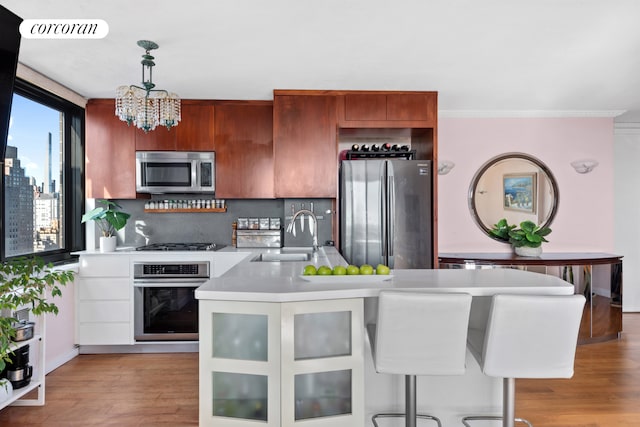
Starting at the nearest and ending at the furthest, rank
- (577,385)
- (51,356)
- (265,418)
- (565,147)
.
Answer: (265,418), (577,385), (51,356), (565,147)

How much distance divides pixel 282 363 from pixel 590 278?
3.70 meters

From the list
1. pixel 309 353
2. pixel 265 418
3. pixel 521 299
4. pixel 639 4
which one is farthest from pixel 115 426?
pixel 639 4

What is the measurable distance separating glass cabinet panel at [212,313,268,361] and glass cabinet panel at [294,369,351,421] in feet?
0.74

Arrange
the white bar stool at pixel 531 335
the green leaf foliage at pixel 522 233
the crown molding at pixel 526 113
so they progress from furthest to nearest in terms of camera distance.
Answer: the crown molding at pixel 526 113, the green leaf foliage at pixel 522 233, the white bar stool at pixel 531 335

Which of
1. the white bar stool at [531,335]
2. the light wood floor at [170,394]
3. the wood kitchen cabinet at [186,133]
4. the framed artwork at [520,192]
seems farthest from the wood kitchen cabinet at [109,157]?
the framed artwork at [520,192]

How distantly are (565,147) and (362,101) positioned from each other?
260 cm

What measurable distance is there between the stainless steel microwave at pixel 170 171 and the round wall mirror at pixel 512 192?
10.00ft

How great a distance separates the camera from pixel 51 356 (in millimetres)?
3576

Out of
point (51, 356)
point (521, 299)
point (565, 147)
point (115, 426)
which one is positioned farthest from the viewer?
point (565, 147)

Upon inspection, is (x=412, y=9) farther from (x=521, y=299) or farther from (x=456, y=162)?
(x=456, y=162)

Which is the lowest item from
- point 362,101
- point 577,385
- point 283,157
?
point 577,385

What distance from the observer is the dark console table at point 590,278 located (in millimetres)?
4223

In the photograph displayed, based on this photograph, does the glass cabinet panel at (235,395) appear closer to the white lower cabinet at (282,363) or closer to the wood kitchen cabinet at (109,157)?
the white lower cabinet at (282,363)

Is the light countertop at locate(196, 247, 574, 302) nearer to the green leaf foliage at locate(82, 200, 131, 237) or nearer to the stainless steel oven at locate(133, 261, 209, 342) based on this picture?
the stainless steel oven at locate(133, 261, 209, 342)
